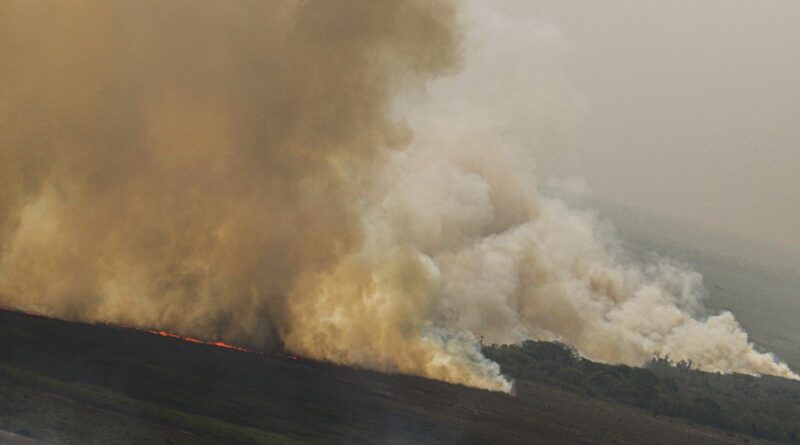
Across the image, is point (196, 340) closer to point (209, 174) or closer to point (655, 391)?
point (209, 174)

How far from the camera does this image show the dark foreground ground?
216ft

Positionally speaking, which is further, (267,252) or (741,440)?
(741,440)

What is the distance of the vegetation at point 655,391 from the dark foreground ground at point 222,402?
16145 millimetres

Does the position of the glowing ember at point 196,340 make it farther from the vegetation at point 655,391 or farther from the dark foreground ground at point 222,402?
the vegetation at point 655,391

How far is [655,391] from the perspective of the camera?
128500 millimetres

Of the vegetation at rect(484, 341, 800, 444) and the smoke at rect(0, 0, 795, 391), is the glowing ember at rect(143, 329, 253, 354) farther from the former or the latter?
the vegetation at rect(484, 341, 800, 444)

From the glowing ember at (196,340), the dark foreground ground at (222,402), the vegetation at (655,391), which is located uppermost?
the vegetation at (655,391)

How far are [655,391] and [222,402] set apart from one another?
219 feet

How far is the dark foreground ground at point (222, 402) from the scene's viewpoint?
65938 mm

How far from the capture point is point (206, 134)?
324ft

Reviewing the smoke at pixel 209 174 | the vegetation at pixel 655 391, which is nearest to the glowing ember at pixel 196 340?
the smoke at pixel 209 174

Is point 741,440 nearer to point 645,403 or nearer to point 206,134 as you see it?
point 645,403

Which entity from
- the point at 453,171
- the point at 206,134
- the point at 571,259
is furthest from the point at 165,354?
the point at 571,259

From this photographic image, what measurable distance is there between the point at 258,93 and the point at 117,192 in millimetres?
15180
